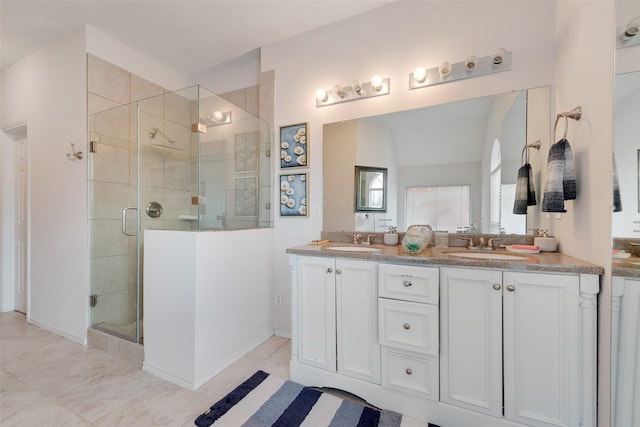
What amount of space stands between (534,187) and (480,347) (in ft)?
3.60

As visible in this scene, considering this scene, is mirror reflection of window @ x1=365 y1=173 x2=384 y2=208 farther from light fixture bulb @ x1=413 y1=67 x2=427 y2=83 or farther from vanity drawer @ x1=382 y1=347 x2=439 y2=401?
vanity drawer @ x1=382 y1=347 x2=439 y2=401

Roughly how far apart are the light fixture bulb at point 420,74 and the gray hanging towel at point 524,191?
94 centimetres

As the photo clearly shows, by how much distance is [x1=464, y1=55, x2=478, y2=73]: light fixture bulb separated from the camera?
1827mm

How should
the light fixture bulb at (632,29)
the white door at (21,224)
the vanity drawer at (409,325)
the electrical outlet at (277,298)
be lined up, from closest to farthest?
1. the light fixture bulb at (632,29)
2. the vanity drawer at (409,325)
3. the electrical outlet at (277,298)
4. the white door at (21,224)

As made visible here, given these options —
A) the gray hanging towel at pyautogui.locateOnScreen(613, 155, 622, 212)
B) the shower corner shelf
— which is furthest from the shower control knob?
the gray hanging towel at pyautogui.locateOnScreen(613, 155, 622, 212)

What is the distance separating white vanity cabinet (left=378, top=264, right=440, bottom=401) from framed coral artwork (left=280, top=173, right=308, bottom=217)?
1117 millimetres

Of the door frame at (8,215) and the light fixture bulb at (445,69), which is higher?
the light fixture bulb at (445,69)

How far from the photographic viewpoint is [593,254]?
1.20m

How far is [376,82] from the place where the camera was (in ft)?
6.93

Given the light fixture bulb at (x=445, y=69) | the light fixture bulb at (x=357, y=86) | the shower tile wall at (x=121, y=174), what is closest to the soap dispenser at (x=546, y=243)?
the light fixture bulb at (x=445, y=69)

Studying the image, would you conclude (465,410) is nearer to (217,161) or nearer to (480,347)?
(480,347)

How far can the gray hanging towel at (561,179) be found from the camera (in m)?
1.33

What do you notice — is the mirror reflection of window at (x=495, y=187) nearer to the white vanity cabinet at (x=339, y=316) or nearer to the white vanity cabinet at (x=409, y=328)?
the white vanity cabinet at (x=409, y=328)

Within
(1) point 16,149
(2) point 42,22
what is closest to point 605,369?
(2) point 42,22
